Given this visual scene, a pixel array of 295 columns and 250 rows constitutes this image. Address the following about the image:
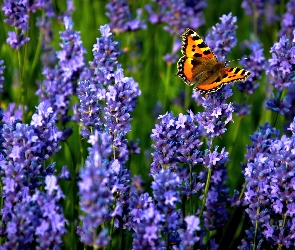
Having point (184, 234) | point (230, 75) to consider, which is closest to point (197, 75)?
point (230, 75)

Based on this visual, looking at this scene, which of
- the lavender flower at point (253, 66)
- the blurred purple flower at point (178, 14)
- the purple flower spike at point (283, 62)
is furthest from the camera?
the blurred purple flower at point (178, 14)

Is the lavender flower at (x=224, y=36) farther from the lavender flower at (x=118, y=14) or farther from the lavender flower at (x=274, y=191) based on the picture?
the lavender flower at (x=118, y=14)

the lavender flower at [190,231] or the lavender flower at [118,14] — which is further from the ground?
the lavender flower at [118,14]

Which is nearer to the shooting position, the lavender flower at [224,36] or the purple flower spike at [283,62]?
the purple flower spike at [283,62]

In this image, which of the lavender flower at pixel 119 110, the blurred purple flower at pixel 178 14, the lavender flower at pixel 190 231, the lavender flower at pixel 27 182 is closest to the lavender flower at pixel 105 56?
the lavender flower at pixel 119 110

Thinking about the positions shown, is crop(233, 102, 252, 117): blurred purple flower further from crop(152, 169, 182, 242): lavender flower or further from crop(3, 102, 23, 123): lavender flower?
crop(152, 169, 182, 242): lavender flower

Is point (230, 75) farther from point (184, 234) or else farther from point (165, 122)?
point (184, 234)
